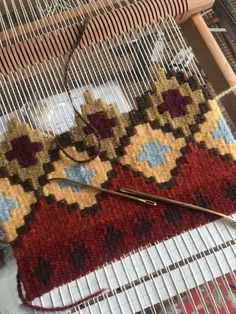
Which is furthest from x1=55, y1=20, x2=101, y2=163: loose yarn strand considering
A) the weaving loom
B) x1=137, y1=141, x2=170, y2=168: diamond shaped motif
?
x1=137, y1=141, x2=170, y2=168: diamond shaped motif

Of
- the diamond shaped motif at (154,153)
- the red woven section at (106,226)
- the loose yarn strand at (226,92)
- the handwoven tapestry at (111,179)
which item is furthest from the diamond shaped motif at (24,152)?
the loose yarn strand at (226,92)

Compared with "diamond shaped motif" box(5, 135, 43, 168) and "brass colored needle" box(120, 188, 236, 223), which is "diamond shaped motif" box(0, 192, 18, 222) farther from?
"brass colored needle" box(120, 188, 236, 223)

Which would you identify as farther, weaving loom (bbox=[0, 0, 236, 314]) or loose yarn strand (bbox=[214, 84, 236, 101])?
loose yarn strand (bbox=[214, 84, 236, 101])

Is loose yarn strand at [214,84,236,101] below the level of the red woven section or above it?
above

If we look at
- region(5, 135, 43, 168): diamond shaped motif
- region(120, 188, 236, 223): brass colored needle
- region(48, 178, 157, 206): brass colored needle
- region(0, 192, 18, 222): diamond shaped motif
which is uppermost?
region(5, 135, 43, 168): diamond shaped motif

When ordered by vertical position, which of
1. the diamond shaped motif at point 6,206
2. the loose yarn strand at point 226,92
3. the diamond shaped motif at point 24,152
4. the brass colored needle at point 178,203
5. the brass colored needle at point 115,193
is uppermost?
the diamond shaped motif at point 24,152

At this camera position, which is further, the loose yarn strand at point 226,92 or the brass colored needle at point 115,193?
the loose yarn strand at point 226,92

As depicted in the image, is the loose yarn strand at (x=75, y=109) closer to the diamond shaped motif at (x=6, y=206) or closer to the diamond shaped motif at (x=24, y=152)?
the diamond shaped motif at (x=24, y=152)

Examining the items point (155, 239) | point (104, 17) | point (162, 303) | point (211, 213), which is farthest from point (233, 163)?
point (104, 17)

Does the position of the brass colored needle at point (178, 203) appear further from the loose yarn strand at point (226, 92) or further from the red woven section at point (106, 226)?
the loose yarn strand at point (226, 92)

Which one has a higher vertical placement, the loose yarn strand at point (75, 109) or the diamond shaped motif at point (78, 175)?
the loose yarn strand at point (75, 109)
